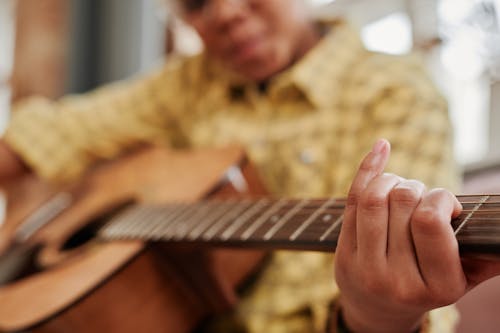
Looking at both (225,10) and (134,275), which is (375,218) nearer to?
(134,275)

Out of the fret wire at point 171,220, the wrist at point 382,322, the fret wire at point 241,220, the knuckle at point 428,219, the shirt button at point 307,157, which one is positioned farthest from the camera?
the shirt button at point 307,157

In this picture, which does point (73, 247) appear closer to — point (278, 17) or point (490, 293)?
point (278, 17)

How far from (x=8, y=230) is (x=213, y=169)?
0.52m

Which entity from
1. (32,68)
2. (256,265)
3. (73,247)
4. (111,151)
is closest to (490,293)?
(256,265)

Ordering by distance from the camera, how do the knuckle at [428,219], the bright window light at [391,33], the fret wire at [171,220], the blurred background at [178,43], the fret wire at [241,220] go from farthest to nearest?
the bright window light at [391,33], the blurred background at [178,43], the fret wire at [171,220], the fret wire at [241,220], the knuckle at [428,219]

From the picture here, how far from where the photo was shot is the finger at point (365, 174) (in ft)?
1.33

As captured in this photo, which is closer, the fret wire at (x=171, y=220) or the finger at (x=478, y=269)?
the finger at (x=478, y=269)

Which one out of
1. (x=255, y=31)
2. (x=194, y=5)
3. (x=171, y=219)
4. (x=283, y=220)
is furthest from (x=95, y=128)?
(x=283, y=220)

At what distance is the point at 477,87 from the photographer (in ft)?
3.88

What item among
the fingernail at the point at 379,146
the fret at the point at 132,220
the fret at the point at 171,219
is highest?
the fingernail at the point at 379,146

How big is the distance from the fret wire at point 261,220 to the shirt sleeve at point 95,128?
696 mm

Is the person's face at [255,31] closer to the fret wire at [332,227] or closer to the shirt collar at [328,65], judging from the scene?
the shirt collar at [328,65]

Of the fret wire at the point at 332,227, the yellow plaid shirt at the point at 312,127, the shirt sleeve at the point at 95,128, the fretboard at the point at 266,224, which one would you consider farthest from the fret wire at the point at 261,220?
the shirt sleeve at the point at 95,128

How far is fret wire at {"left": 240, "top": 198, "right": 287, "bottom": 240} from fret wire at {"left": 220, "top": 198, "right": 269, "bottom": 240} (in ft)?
0.07
